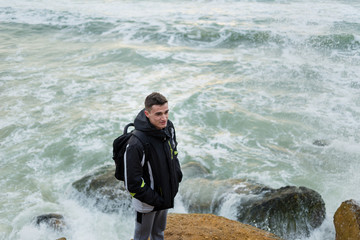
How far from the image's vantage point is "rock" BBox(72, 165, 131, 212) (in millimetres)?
6121

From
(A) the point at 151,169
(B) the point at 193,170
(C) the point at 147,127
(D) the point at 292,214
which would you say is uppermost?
(C) the point at 147,127

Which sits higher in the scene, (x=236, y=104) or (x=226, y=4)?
(x=226, y=4)

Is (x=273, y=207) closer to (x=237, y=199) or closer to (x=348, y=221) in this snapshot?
(x=237, y=199)

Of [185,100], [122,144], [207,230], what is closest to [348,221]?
[207,230]

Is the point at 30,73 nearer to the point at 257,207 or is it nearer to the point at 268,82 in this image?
the point at 268,82

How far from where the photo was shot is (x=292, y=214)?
5.11 meters

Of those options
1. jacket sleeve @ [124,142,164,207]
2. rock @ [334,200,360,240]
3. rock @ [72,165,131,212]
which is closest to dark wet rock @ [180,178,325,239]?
rock @ [334,200,360,240]

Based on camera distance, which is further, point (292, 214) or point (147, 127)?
point (292, 214)

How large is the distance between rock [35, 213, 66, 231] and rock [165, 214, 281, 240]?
6.43 feet

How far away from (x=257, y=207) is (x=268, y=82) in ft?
26.6

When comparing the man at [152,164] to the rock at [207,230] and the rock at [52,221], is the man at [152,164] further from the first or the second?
the rock at [52,221]

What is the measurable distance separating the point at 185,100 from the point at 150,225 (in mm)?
8201

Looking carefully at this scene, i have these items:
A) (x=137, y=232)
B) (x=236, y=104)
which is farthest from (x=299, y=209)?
(x=236, y=104)

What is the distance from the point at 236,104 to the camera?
11.1 metres
